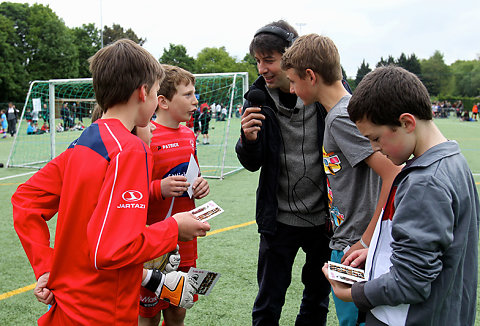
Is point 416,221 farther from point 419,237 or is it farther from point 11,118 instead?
point 11,118

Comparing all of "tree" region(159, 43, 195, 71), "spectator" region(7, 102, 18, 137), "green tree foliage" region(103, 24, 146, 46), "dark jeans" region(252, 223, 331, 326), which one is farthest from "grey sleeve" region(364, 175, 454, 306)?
"green tree foliage" region(103, 24, 146, 46)

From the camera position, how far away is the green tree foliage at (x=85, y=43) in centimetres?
6250

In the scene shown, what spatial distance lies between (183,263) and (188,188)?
52 cm

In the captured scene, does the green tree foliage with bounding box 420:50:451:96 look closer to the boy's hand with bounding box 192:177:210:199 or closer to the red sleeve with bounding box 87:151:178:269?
the boy's hand with bounding box 192:177:210:199

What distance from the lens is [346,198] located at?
7.28ft

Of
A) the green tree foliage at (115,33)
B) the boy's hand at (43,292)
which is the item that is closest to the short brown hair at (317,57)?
the boy's hand at (43,292)

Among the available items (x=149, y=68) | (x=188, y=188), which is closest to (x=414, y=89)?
(x=149, y=68)

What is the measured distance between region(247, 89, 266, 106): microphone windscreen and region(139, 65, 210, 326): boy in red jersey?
55 cm

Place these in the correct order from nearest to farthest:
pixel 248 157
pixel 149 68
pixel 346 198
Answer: pixel 149 68 → pixel 346 198 → pixel 248 157

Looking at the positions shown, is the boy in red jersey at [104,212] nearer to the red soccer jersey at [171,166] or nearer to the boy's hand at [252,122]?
the boy's hand at [252,122]

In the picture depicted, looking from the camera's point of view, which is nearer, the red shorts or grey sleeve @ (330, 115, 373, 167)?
grey sleeve @ (330, 115, 373, 167)

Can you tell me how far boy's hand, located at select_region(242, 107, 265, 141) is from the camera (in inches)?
99.7

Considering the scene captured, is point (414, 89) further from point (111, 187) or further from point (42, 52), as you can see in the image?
point (42, 52)

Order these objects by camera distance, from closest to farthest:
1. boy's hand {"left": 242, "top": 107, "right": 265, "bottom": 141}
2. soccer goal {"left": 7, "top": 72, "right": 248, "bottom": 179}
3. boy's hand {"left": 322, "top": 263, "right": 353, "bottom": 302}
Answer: boy's hand {"left": 322, "top": 263, "right": 353, "bottom": 302} → boy's hand {"left": 242, "top": 107, "right": 265, "bottom": 141} → soccer goal {"left": 7, "top": 72, "right": 248, "bottom": 179}
